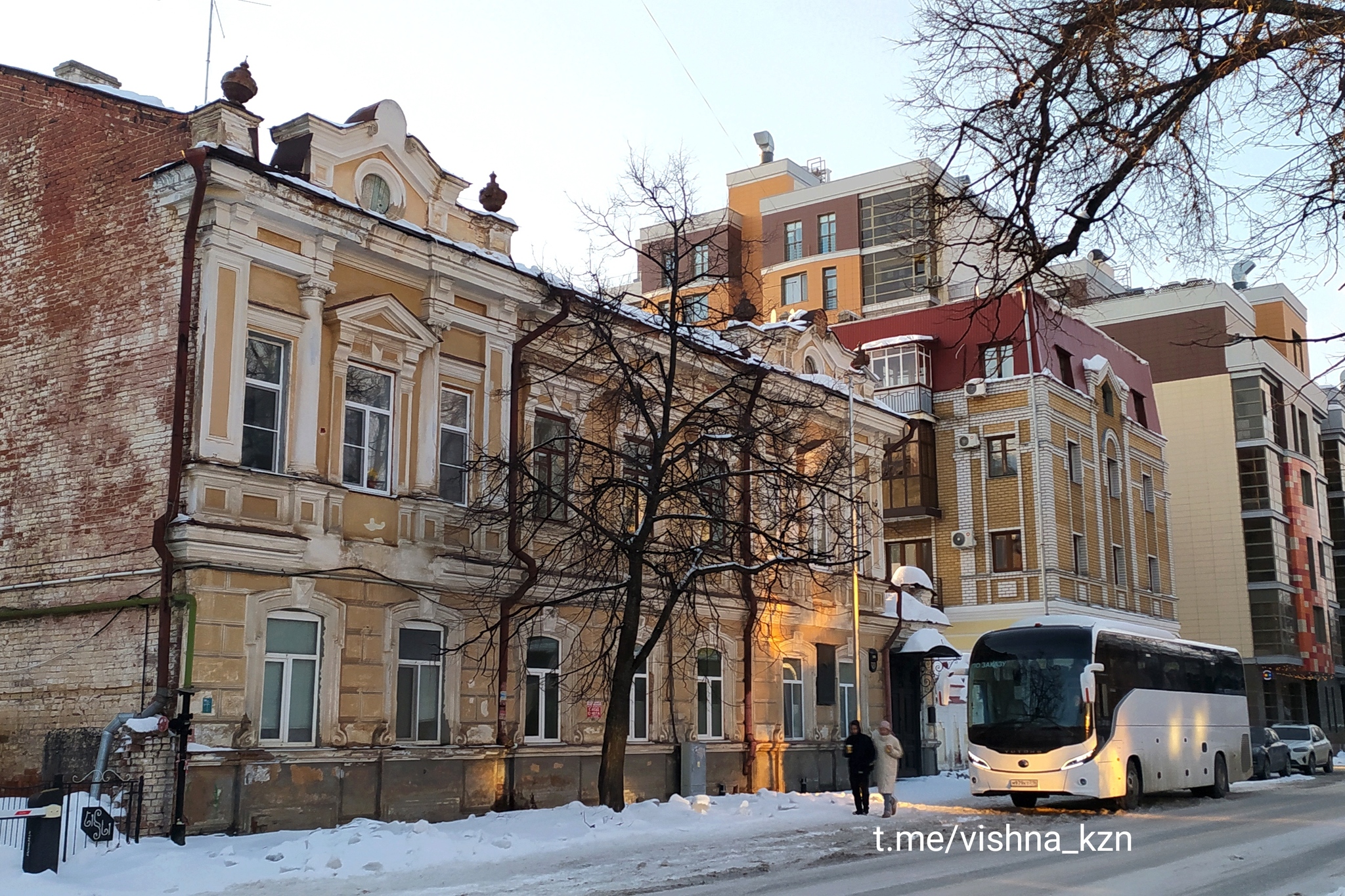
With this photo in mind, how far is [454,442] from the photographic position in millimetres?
21438

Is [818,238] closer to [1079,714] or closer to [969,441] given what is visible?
[969,441]

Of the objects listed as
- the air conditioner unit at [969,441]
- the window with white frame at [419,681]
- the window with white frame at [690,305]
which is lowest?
the window with white frame at [419,681]

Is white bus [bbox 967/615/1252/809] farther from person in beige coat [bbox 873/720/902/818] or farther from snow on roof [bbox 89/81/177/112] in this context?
snow on roof [bbox 89/81/177/112]

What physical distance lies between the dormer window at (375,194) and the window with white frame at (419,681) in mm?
6517

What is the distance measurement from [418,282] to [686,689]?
9.73 meters

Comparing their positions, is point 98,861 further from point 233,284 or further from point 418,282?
point 418,282

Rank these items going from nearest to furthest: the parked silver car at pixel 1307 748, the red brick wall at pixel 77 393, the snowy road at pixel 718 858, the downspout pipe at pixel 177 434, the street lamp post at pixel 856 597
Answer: the snowy road at pixel 718 858
the downspout pipe at pixel 177 434
the red brick wall at pixel 77 393
the street lamp post at pixel 856 597
the parked silver car at pixel 1307 748

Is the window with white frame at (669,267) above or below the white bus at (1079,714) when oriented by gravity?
above

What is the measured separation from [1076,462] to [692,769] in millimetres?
26048

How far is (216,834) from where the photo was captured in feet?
53.2

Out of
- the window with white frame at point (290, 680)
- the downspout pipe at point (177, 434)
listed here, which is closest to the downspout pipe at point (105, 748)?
the downspout pipe at point (177, 434)

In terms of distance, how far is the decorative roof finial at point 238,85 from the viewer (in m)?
18.3

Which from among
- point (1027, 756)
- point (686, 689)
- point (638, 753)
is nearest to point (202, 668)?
point (638, 753)

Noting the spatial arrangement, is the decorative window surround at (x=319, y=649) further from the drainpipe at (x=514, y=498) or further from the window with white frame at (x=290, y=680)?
the drainpipe at (x=514, y=498)
